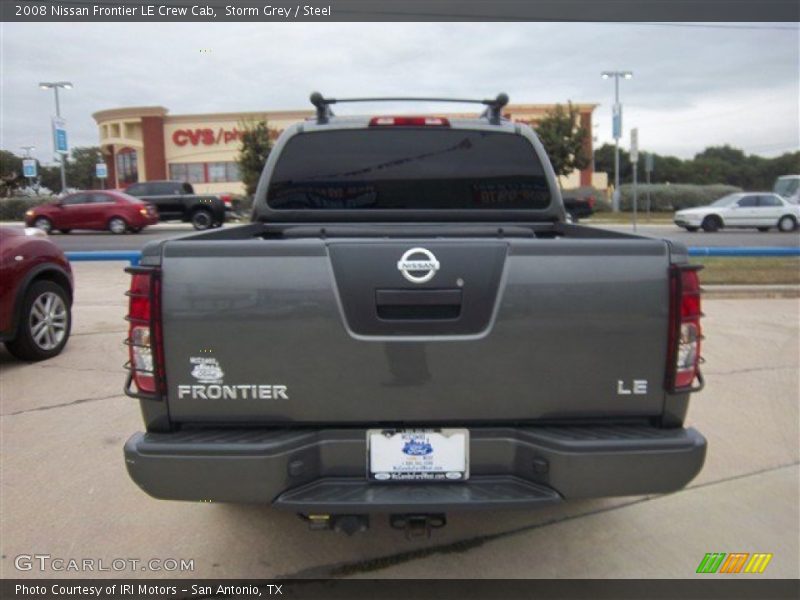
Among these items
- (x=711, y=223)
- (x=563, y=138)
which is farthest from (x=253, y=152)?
(x=711, y=223)

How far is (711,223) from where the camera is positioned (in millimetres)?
25266

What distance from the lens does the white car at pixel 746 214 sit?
25.2m

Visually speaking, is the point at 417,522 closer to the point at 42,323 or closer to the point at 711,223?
the point at 42,323

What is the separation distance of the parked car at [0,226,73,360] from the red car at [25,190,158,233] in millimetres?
16718

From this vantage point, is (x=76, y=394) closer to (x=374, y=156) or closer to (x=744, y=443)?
(x=374, y=156)

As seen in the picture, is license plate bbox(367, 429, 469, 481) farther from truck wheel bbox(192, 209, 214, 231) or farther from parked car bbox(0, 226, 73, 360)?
truck wheel bbox(192, 209, 214, 231)

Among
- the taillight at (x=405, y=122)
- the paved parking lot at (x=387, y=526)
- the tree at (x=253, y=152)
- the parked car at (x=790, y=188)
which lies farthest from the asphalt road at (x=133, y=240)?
the taillight at (x=405, y=122)

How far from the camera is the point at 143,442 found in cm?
246

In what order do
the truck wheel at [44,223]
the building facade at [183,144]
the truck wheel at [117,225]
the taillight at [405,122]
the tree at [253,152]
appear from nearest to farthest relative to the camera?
the taillight at [405,122] → the truck wheel at [44,223] → the truck wheel at [117,225] → the tree at [253,152] → the building facade at [183,144]

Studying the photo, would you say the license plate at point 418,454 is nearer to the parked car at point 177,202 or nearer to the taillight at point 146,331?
the taillight at point 146,331

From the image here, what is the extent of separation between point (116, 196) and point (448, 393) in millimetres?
22531

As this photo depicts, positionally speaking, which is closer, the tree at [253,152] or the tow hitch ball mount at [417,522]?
the tow hitch ball mount at [417,522]

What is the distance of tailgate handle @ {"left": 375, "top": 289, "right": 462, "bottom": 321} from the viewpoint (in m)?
2.41

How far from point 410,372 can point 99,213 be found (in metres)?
22.7
